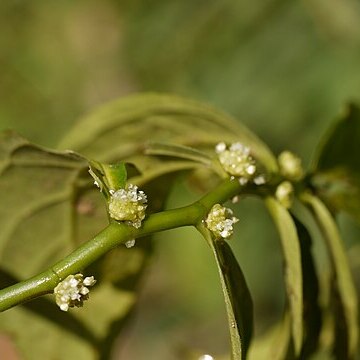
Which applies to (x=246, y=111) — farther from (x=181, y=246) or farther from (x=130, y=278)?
(x=130, y=278)

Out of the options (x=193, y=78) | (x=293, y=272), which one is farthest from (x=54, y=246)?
(x=193, y=78)

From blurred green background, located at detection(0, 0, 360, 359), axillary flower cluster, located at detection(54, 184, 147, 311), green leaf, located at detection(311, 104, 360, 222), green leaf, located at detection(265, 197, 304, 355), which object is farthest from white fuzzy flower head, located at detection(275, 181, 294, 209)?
blurred green background, located at detection(0, 0, 360, 359)

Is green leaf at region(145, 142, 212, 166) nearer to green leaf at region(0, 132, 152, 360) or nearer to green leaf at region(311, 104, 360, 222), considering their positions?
green leaf at region(0, 132, 152, 360)

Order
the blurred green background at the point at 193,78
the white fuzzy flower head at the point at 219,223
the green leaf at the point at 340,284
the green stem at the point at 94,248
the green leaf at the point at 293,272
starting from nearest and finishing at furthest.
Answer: the green stem at the point at 94,248 → the white fuzzy flower head at the point at 219,223 → the green leaf at the point at 293,272 → the green leaf at the point at 340,284 → the blurred green background at the point at 193,78

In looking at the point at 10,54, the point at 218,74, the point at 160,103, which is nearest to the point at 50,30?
the point at 10,54

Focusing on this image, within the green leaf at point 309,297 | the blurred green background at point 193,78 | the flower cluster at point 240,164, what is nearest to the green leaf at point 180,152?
the flower cluster at point 240,164

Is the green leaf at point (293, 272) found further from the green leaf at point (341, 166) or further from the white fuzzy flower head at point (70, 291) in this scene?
the white fuzzy flower head at point (70, 291)
